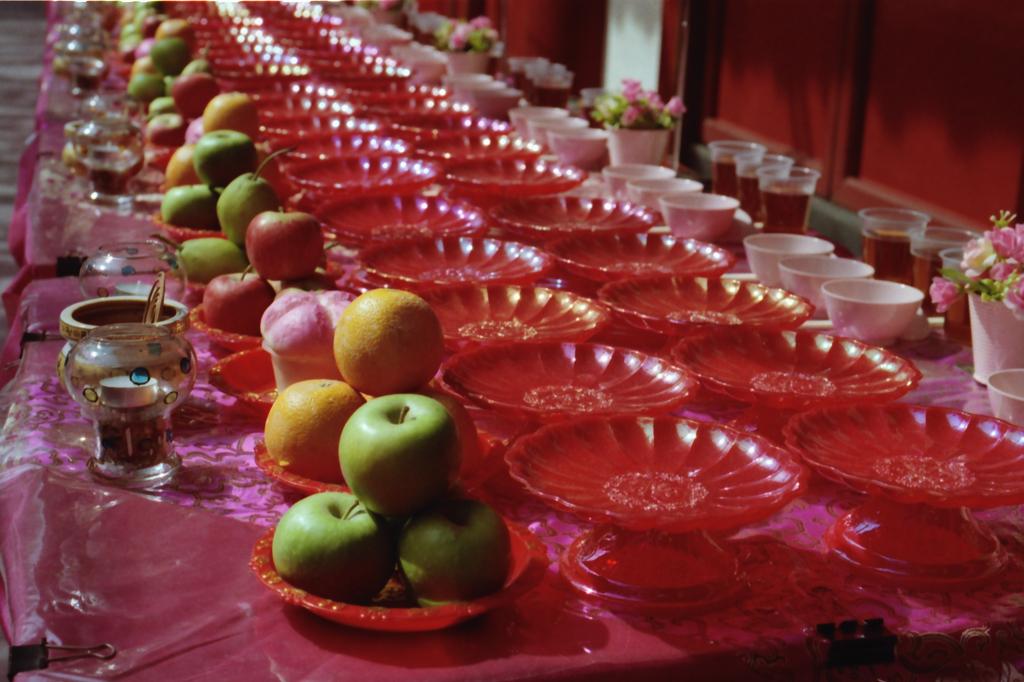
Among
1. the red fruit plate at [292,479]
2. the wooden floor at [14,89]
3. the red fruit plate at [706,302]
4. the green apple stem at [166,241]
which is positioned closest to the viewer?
the red fruit plate at [292,479]

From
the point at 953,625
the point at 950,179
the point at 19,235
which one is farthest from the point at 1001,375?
the point at 19,235

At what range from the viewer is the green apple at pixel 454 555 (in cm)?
72

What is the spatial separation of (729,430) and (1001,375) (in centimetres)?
39

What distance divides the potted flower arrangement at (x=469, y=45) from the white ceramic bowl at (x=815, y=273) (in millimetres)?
2139

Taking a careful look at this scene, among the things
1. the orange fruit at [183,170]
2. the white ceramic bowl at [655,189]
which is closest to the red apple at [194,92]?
the orange fruit at [183,170]

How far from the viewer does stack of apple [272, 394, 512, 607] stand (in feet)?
2.35

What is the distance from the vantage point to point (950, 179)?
7.41ft

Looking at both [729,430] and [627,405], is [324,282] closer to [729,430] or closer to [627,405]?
[627,405]

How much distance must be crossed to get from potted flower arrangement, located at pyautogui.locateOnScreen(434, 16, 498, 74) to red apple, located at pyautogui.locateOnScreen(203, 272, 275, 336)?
2318 mm

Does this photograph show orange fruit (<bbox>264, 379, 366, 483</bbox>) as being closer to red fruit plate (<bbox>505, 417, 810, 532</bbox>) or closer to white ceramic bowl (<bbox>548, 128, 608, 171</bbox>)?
red fruit plate (<bbox>505, 417, 810, 532</bbox>)

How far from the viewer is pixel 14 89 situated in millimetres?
7234

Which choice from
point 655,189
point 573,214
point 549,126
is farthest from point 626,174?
point 549,126

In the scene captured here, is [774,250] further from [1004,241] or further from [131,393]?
[131,393]

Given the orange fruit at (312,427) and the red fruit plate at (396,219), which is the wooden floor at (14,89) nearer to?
the red fruit plate at (396,219)
